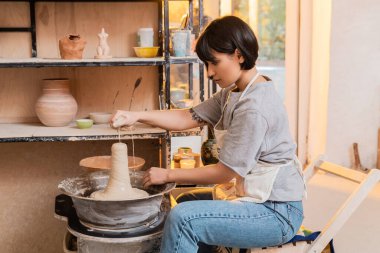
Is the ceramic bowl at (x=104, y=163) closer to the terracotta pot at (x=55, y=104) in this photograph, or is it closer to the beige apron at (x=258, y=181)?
the terracotta pot at (x=55, y=104)

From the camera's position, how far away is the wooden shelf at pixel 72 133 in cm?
236

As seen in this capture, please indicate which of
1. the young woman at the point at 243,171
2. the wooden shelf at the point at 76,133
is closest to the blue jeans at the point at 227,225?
the young woman at the point at 243,171

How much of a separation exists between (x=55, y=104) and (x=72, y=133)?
0.71ft

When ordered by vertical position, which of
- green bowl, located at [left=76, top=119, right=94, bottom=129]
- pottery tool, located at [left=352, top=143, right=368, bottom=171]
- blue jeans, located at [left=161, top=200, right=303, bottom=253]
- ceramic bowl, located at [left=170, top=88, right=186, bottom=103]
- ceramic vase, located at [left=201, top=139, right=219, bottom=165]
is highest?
ceramic bowl, located at [left=170, top=88, right=186, bottom=103]

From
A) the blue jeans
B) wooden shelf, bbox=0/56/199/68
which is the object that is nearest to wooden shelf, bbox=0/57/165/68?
wooden shelf, bbox=0/56/199/68

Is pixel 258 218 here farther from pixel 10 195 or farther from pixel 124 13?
pixel 10 195

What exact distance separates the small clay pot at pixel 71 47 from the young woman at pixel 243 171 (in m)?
0.78

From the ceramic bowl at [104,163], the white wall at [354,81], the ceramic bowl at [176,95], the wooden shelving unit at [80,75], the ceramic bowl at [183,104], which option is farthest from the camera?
→ the white wall at [354,81]

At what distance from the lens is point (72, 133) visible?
241cm

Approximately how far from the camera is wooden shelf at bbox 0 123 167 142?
2357 mm

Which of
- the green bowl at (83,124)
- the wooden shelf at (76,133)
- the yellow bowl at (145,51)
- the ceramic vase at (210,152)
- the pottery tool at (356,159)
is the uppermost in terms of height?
the yellow bowl at (145,51)

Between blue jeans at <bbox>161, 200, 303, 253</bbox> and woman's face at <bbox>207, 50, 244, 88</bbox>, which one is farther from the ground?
woman's face at <bbox>207, 50, 244, 88</bbox>

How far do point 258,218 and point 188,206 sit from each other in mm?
260

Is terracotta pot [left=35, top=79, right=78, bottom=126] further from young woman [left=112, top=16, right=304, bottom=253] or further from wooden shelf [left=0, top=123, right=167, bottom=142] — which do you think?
young woman [left=112, top=16, right=304, bottom=253]
